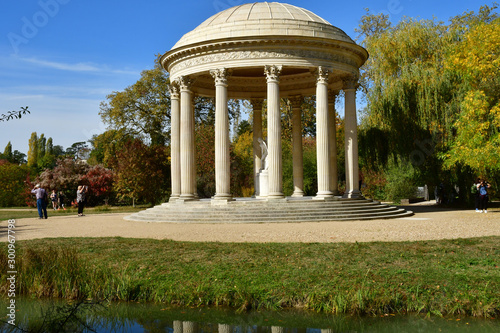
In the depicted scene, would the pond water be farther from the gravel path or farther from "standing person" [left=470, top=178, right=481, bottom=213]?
"standing person" [left=470, top=178, right=481, bottom=213]

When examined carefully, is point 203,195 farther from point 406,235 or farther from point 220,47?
point 406,235

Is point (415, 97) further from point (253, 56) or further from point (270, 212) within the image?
point (270, 212)

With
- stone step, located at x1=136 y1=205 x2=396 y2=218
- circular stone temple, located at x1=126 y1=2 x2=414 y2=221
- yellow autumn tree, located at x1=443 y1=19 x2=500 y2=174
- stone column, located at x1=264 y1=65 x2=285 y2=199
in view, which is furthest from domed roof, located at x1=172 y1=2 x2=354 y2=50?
stone step, located at x1=136 y1=205 x2=396 y2=218

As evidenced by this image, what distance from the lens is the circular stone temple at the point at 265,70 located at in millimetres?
30781

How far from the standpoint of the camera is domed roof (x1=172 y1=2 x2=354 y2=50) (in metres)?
30.5

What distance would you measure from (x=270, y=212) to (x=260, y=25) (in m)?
11.9

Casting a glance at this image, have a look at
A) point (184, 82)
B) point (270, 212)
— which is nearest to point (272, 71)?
point (184, 82)

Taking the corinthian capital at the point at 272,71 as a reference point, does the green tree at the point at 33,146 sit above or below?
above

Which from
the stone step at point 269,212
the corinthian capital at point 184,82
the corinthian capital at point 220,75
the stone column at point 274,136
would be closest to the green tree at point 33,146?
the corinthian capital at point 184,82

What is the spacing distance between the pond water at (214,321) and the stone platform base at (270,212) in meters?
16.2

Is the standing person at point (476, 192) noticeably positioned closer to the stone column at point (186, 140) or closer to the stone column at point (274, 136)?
the stone column at point (274, 136)

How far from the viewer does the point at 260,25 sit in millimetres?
30656

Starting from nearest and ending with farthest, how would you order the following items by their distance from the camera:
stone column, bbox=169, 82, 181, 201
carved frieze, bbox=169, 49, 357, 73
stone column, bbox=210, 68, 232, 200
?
carved frieze, bbox=169, 49, 357, 73, stone column, bbox=210, 68, 232, 200, stone column, bbox=169, 82, 181, 201

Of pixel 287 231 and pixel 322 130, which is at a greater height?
pixel 322 130
